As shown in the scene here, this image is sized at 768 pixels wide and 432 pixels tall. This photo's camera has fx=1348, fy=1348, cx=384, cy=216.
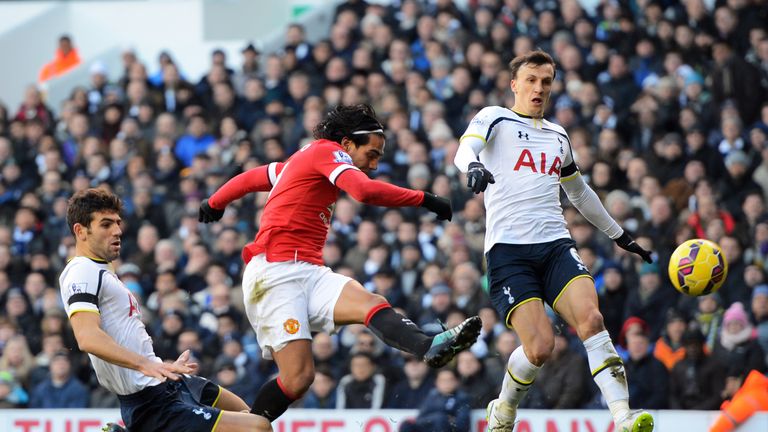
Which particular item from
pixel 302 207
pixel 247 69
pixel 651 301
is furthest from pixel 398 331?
pixel 247 69

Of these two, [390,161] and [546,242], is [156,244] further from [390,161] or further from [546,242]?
[546,242]

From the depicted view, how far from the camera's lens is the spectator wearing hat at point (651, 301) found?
12812mm

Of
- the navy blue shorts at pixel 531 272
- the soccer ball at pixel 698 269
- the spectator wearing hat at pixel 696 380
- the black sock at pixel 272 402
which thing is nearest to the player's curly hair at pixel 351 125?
the navy blue shorts at pixel 531 272

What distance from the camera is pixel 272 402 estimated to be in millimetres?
8398

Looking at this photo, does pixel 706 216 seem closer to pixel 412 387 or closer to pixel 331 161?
pixel 412 387

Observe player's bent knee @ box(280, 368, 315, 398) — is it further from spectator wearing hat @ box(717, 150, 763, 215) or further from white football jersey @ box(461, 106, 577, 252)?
spectator wearing hat @ box(717, 150, 763, 215)

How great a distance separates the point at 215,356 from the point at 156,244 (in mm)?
Result: 2322

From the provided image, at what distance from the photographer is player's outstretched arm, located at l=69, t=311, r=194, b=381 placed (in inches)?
291

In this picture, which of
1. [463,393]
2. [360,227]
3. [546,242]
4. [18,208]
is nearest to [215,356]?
[360,227]

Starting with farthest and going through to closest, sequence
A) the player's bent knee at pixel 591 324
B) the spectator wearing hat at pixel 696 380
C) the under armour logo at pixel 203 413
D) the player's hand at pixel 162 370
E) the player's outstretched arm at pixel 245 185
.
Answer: the spectator wearing hat at pixel 696 380
the player's outstretched arm at pixel 245 185
the player's bent knee at pixel 591 324
the under armour logo at pixel 203 413
the player's hand at pixel 162 370

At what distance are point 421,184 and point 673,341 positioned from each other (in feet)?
11.9

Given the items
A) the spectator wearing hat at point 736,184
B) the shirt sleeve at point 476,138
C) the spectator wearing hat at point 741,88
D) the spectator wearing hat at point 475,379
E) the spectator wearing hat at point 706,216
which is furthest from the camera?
the spectator wearing hat at point 741,88

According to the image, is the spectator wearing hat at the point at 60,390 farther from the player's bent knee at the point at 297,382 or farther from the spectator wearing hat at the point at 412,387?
the player's bent knee at the point at 297,382

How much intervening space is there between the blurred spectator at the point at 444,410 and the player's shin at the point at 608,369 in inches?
81.2
